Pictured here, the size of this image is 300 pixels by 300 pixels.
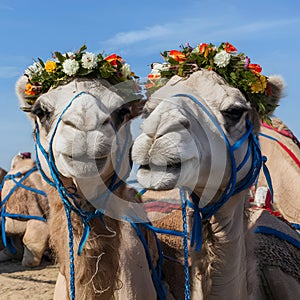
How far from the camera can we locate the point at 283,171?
21.1 ft

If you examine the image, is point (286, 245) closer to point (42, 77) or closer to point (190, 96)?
point (190, 96)

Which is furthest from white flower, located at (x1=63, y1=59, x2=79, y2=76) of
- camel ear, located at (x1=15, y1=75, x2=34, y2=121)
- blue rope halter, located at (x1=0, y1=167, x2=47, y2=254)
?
blue rope halter, located at (x1=0, y1=167, x2=47, y2=254)

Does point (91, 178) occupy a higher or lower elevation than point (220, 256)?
higher

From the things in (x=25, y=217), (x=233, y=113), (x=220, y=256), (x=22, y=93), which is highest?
(x=22, y=93)

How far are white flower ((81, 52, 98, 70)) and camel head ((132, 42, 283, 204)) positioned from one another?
42 cm

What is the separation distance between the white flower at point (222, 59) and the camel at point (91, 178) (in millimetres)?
584

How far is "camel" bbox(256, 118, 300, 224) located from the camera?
6277mm

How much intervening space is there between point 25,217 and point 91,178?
5774 millimetres

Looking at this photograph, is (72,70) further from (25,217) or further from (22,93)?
(25,217)

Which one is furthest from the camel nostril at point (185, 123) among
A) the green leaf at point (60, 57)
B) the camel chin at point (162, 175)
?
the green leaf at point (60, 57)

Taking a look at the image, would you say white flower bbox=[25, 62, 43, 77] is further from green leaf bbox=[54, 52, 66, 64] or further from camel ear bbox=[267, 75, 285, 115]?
camel ear bbox=[267, 75, 285, 115]

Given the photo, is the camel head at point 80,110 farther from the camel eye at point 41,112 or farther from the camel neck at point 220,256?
the camel neck at point 220,256

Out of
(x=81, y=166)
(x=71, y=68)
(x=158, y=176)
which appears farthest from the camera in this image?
(x=71, y=68)

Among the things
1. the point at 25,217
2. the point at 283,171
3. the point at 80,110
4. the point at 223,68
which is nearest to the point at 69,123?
the point at 80,110
